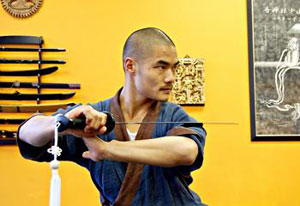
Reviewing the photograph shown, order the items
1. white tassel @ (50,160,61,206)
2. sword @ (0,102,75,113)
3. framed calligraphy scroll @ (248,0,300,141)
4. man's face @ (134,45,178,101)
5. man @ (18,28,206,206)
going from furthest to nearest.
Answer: framed calligraphy scroll @ (248,0,300,141) → sword @ (0,102,75,113) → man's face @ (134,45,178,101) → man @ (18,28,206,206) → white tassel @ (50,160,61,206)

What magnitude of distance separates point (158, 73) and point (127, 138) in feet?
0.66

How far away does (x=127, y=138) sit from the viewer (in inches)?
39.8

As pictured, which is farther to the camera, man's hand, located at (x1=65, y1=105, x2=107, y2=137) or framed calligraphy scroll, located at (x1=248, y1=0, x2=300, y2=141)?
framed calligraphy scroll, located at (x1=248, y1=0, x2=300, y2=141)

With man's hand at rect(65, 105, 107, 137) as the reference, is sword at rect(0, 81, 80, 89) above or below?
above

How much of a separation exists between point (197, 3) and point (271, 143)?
38.2 inches

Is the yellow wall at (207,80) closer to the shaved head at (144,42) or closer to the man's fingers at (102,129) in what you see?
the shaved head at (144,42)

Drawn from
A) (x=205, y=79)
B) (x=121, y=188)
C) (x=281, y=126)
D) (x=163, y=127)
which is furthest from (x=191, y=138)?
(x=281, y=126)

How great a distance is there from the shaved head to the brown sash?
5.6 inches

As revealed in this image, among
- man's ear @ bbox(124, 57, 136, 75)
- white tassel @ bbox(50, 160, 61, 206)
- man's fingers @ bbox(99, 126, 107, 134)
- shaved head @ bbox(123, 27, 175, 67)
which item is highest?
shaved head @ bbox(123, 27, 175, 67)

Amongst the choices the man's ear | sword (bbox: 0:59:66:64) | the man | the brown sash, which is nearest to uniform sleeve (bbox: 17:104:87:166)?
the man

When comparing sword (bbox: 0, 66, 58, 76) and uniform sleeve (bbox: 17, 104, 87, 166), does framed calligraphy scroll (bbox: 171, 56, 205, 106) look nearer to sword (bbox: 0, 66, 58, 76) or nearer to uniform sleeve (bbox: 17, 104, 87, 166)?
sword (bbox: 0, 66, 58, 76)

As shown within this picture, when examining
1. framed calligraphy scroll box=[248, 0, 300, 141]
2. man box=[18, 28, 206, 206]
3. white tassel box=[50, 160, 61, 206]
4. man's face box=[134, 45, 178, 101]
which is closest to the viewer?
white tassel box=[50, 160, 61, 206]

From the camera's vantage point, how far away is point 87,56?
85.1 inches

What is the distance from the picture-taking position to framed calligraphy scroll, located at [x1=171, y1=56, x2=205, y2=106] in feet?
6.97
